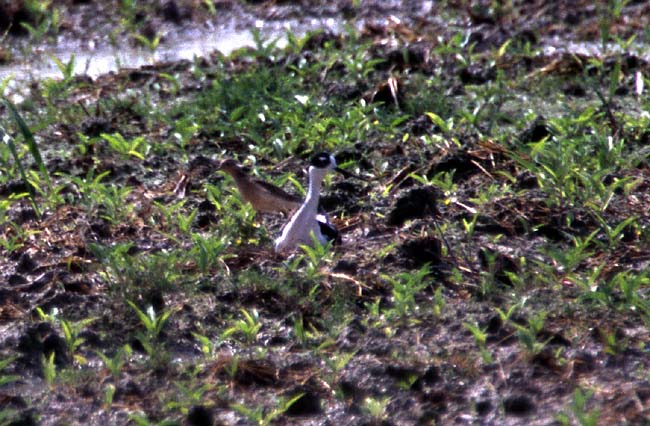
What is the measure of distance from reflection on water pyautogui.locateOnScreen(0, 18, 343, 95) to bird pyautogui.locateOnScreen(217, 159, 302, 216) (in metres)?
2.71

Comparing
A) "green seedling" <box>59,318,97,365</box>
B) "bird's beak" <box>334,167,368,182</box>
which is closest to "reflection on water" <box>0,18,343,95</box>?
"bird's beak" <box>334,167,368,182</box>

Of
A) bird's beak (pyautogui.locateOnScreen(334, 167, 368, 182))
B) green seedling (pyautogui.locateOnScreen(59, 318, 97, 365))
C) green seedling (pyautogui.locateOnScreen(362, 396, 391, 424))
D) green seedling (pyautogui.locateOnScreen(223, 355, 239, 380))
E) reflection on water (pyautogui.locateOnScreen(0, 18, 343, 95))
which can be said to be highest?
green seedling (pyautogui.locateOnScreen(59, 318, 97, 365))

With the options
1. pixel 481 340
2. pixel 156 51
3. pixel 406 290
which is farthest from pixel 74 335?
pixel 156 51

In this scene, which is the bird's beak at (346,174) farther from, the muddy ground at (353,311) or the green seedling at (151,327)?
the green seedling at (151,327)

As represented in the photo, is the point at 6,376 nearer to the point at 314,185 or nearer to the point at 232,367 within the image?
the point at 232,367

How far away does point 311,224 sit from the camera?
5.47 meters

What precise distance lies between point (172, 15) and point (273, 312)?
517cm

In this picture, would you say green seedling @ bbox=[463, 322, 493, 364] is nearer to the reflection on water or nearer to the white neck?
the white neck

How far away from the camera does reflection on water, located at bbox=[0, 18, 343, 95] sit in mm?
8625

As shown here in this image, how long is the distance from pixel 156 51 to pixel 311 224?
4.01m

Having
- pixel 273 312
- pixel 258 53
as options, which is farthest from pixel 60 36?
pixel 273 312

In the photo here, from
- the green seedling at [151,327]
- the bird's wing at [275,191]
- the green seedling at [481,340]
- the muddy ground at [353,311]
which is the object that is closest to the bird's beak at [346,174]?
the muddy ground at [353,311]

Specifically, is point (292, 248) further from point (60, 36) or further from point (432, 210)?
point (60, 36)

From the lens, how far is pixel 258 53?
27.1 ft
